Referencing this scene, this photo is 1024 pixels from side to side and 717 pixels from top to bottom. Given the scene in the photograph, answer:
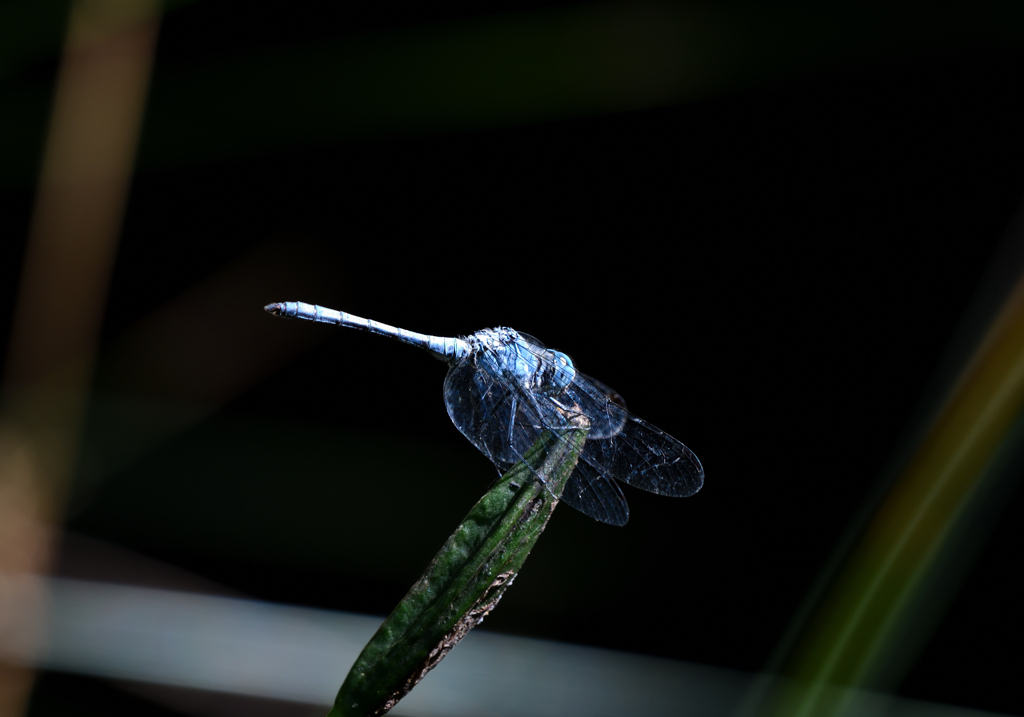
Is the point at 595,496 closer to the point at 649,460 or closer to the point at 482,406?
the point at 649,460

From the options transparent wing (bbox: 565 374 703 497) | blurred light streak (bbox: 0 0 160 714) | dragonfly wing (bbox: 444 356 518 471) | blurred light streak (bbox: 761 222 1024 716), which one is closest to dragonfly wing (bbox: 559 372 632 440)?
transparent wing (bbox: 565 374 703 497)

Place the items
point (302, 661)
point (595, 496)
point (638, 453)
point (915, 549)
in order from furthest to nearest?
point (302, 661)
point (638, 453)
point (595, 496)
point (915, 549)

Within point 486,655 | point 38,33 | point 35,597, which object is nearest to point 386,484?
point 486,655

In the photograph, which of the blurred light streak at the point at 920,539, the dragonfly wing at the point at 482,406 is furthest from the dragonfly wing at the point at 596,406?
the blurred light streak at the point at 920,539

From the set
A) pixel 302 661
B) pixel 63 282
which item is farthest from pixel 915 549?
pixel 63 282

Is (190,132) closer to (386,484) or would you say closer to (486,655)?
(386,484)

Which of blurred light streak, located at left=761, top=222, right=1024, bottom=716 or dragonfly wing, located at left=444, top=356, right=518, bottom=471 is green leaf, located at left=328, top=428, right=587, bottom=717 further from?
dragonfly wing, located at left=444, top=356, right=518, bottom=471
